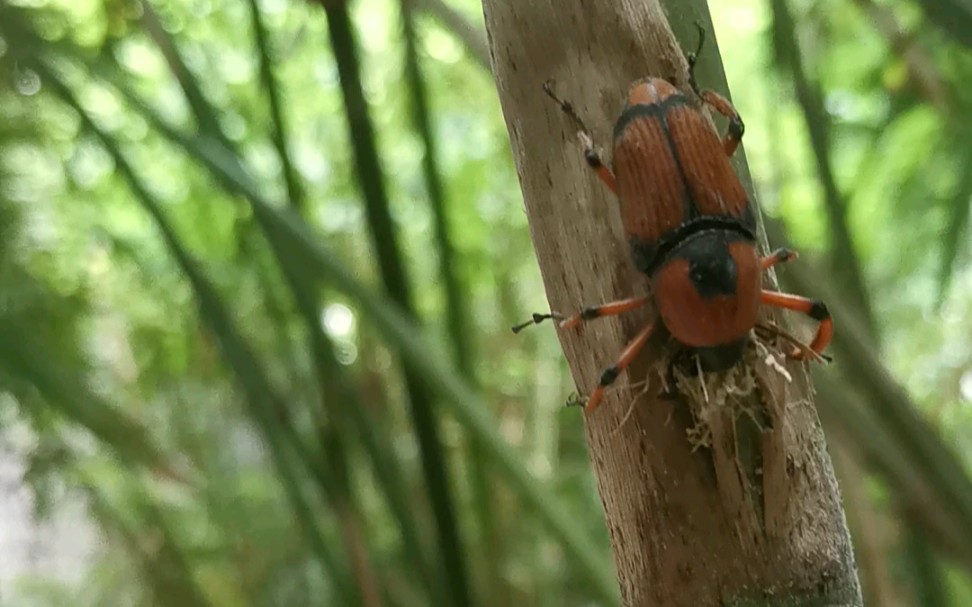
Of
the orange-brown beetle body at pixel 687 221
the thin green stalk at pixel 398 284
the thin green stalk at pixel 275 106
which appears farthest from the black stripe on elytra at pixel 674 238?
the thin green stalk at pixel 275 106

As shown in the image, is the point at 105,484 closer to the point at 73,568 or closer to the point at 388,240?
the point at 73,568

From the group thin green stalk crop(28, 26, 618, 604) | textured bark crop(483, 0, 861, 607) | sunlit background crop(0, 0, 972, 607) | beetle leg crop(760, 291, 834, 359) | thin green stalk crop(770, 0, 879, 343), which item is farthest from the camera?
sunlit background crop(0, 0, 972, 607)

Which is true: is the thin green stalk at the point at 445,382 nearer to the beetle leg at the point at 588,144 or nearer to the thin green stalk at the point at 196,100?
the thin green stalk at the point at 196,100

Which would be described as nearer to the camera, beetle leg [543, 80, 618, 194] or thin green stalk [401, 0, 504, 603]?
beetle leg [543, 80, 618, 194]

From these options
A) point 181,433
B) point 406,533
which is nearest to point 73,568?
point 181,433

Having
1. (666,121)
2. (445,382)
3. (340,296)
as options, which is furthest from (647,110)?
(340,296)

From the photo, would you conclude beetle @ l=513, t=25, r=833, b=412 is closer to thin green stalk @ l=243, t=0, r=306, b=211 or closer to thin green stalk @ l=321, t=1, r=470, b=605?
thin green stalk @ l=321, t=1, r=470, b=605

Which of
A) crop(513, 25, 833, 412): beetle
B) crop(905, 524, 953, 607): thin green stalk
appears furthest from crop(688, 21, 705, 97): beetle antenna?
crop(905, 524, 953, 607): thin green stalk

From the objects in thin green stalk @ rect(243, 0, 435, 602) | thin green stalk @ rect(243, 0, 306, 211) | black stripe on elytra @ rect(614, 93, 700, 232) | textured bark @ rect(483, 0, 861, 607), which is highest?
thin green stalk @ rect(243, 0, 306, 211)
